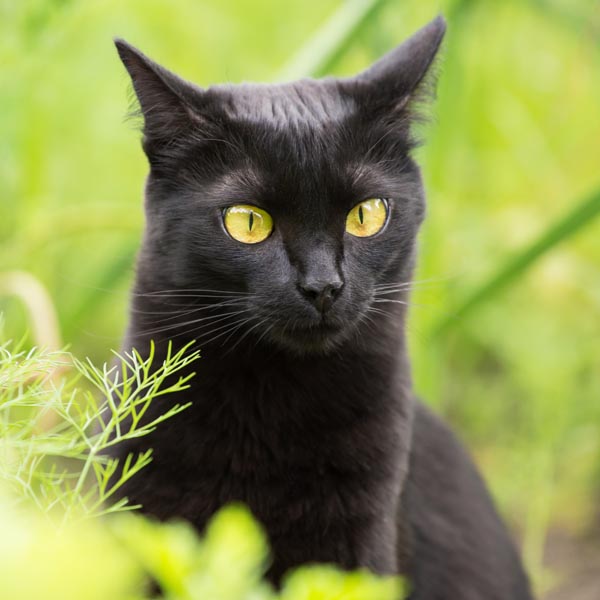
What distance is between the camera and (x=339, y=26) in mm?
2115

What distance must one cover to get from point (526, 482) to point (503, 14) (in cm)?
192

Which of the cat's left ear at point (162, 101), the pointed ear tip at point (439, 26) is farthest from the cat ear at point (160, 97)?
the pointed ear tip at point (439, 26)

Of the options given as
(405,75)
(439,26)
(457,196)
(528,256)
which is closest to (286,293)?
(405,75)

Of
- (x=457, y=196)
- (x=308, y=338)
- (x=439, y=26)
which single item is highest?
(x=439, y=26)

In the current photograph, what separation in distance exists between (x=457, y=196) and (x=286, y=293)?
6.88 feet

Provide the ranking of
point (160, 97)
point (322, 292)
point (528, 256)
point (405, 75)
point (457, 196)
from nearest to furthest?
point (322, 292)
point (160, 97)
point (405, 75)
point (528, 256)
point (457, 196)

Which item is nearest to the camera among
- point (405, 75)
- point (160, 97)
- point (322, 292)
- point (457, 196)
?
point (322, 292)

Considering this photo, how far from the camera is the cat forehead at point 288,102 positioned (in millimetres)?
1355

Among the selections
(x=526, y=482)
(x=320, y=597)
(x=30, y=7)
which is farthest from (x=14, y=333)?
(x=320, y=597)

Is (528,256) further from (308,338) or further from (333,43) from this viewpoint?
(308,338)

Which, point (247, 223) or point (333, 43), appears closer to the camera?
point (247, 223)

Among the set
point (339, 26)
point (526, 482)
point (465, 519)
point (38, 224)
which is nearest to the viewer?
point (465, 519)

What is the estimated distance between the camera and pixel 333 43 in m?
2.07

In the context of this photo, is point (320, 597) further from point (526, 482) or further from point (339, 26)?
point (526, 482)
